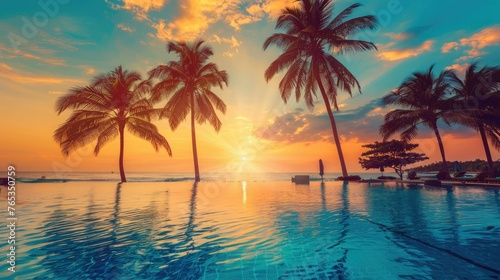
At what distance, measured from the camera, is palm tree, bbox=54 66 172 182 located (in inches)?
869

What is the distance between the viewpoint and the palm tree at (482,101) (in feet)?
70.1

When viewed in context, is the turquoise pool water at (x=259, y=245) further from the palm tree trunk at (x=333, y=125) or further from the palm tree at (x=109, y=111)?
the palm tree at (x=109, y=111)

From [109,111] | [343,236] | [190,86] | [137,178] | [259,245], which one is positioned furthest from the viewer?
[137,178]

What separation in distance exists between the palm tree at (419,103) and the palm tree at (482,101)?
1.16m

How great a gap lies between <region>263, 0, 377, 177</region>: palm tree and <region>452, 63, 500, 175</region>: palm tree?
994 centimetres

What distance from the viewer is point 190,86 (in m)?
25.8

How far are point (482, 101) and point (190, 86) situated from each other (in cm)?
2724

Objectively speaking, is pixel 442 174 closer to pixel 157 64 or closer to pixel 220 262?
pixel 220 262

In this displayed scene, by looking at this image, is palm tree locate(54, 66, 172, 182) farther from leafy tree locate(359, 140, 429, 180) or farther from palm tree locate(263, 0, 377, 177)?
leafy tree locate(359, 140, 429, 180)

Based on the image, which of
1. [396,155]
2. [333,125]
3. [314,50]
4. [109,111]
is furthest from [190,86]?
[396,155]

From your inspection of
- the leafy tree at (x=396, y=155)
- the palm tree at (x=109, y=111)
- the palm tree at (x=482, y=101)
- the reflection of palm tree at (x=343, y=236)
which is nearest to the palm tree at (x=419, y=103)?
the palm tree at (x=482, y=101)

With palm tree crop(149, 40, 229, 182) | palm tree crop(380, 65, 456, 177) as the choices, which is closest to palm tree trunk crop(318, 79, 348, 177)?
palm tree crop(380, 65, 456, 177)

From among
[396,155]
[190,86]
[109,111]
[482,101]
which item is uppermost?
[190,86]

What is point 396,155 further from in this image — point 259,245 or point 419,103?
point 259,245
